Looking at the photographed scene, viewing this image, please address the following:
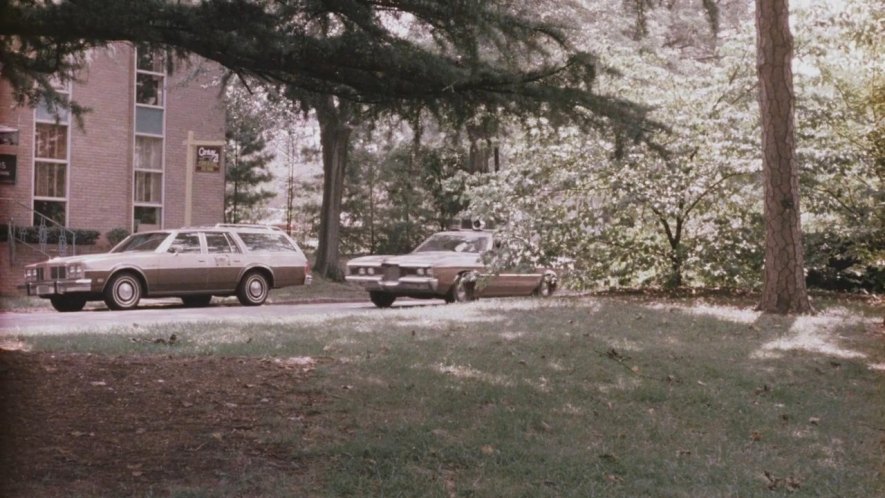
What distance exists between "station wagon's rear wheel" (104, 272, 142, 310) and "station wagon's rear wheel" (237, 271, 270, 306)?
94.4 inches

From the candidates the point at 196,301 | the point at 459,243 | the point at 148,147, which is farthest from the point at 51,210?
the point at 459,243

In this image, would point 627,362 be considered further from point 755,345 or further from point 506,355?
point 755,345

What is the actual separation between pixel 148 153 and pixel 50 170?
3205 mm

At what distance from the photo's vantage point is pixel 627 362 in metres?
8.90

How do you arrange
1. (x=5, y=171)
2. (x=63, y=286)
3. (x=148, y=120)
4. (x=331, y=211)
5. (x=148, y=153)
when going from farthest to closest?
(x=331, y=211)
(x=148, y=153)
(x=148, y=120)
(x=63, y=286)
(x=5, y=171)

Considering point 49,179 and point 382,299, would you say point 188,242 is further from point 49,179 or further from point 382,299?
point 49,179

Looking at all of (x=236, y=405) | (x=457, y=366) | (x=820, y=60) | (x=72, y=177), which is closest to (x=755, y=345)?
(x=457, y=366)

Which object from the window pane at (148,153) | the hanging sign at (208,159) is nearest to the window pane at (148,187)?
the window pane at (148,153)

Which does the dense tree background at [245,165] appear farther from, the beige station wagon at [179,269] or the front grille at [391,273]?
the front grille at [391,273]

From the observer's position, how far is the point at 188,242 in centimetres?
1873

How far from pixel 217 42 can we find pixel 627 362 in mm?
5022

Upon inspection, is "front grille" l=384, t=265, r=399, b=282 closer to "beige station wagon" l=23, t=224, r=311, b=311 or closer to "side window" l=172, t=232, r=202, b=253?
"beige station wagon" l=23, t=224, r=311, b=311

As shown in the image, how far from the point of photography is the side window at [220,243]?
19.1 meters

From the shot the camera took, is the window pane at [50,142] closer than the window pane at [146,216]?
Yes
